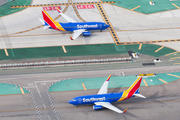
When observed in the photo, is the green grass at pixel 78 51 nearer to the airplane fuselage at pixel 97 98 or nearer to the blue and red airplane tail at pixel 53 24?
the blue and red airplane tail at pixel 53 24

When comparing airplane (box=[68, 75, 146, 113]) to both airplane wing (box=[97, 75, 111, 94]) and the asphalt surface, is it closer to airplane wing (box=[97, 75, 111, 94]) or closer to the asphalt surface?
the asphalt surface

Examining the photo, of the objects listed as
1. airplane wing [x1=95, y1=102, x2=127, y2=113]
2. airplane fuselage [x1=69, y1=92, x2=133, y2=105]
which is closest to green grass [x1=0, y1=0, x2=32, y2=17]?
airplane fuselage [x1=69, y1=92, x2=133, y2=105]

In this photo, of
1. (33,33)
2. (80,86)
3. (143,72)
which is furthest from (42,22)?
(143,72)

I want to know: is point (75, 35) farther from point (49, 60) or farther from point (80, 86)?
point (80, 86)

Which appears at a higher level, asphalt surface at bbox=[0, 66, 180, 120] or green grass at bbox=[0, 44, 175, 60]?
green grass at bbox=[0, 44, 175, 60]

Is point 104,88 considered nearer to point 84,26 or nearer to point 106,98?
point 106,98

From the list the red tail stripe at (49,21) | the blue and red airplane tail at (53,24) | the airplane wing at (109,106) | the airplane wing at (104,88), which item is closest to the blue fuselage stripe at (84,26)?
the blue and red airplane tail at (53,24)

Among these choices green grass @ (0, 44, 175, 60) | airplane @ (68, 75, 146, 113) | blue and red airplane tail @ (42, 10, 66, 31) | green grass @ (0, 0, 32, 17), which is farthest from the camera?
green grass @ (0, 0, 32, 17)
